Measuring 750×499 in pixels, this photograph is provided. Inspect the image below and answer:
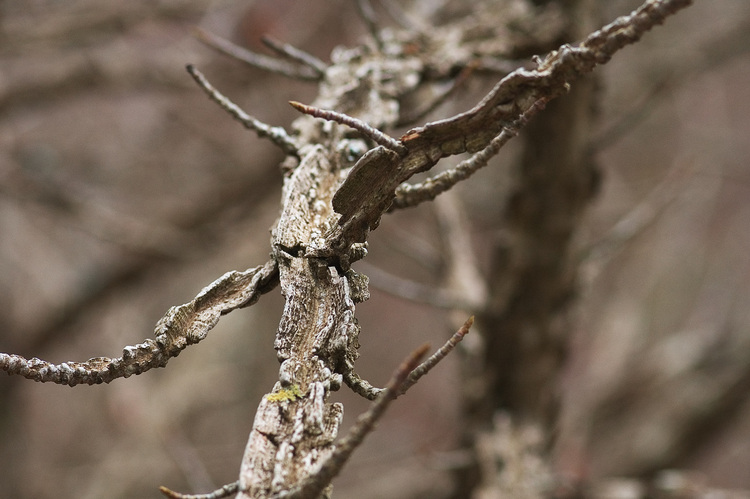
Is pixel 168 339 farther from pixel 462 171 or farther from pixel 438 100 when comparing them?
pixel 438 100

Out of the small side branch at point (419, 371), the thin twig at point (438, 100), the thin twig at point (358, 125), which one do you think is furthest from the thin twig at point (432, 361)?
the thin twig at point (438, 100)

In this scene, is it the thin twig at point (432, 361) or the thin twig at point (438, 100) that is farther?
the thin twig at point (438, 100)


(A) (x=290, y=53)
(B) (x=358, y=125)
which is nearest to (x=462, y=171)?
(B) (x=358, y=125)

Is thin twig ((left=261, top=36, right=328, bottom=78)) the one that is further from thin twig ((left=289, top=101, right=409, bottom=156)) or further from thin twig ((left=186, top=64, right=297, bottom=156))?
thin twig ((left=289, top=101, right=409, bottom=156))

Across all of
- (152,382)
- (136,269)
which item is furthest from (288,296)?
(152,382)

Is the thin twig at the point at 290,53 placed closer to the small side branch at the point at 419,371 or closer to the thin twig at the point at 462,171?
the thin twig at the point at 462,171

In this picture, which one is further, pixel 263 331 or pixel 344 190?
pixel 263 331

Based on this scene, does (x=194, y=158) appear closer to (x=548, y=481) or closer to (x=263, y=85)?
(x=263, y=85)
